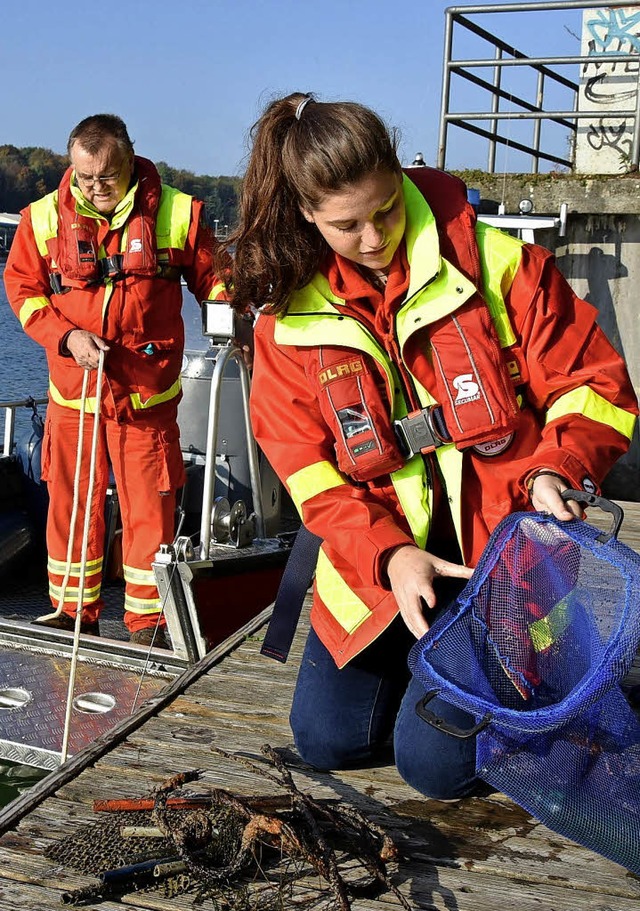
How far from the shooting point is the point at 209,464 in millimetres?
4398

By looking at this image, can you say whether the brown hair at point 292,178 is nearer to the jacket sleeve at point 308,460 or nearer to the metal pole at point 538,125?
the jacket sleeve at point 308,460

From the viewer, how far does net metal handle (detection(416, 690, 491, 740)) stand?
81.8 inches

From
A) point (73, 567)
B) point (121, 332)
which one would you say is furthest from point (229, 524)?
point (121, 332)

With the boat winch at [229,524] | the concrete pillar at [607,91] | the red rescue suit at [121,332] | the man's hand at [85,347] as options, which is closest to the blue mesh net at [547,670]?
the boat winch at [229,524]

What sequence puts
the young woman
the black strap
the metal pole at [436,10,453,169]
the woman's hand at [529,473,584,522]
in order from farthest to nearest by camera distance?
the metal pole at [436,10,453,169]
the black strap
the young woman
the woman's hand at [529,473,584,522]

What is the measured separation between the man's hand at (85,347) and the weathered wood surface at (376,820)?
1946 mm

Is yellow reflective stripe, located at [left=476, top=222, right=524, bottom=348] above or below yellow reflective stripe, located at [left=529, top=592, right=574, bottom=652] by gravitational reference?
above

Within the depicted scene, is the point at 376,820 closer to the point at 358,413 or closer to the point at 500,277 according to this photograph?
the point at 358,413

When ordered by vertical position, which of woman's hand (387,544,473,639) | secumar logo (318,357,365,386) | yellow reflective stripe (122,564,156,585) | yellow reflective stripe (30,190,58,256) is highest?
yellow reflective stripe (30,190,58,256)

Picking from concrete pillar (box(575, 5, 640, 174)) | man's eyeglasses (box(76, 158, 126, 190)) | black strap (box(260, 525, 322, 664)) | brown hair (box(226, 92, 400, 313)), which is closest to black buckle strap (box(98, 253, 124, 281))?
man's eyeglasses (box(76, 158, 126, 190))

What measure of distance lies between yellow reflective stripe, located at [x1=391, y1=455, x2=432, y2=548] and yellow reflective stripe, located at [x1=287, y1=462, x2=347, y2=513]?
0.15 metres

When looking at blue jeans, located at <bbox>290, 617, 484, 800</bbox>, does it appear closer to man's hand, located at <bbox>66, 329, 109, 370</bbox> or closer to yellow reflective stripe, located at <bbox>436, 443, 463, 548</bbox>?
yellow reflective stripe, located at <bbox>436, 443, 463, 548</bbox>

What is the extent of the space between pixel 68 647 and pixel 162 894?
258 centimetres

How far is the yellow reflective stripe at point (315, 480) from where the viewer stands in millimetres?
2498
